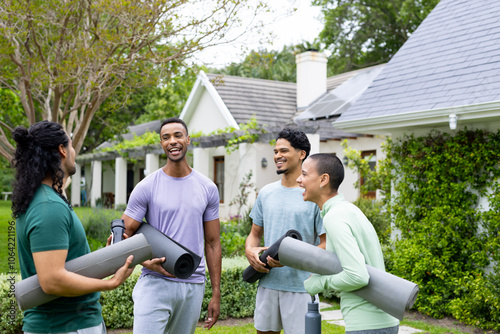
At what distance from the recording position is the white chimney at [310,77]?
62.1ft

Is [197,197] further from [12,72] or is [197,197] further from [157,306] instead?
[12,72]

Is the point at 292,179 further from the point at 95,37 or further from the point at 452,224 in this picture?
the point at 95,37

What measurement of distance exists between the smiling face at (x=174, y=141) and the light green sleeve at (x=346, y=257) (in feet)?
4.40

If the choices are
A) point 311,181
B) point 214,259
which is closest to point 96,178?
point 214,259

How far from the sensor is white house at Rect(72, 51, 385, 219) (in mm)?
16044

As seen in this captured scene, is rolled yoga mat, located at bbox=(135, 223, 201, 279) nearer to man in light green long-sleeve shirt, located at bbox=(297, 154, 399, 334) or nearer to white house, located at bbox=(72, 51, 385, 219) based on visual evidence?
man in light green long-sleeve shirt, located at bbox=(297, 154, 399, 334)

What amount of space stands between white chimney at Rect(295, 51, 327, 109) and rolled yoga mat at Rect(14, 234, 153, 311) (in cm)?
1687

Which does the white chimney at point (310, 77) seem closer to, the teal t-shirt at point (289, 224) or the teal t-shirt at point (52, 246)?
the teal t-shirt at point (289, 224)

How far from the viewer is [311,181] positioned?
3090 millimetres

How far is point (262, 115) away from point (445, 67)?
1027 centimetres

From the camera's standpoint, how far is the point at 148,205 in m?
3.66

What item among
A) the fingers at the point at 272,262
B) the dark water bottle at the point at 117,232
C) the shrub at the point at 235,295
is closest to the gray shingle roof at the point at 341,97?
the shrub at the point at 235,295

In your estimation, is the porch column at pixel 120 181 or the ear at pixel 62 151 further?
the porch column at pixel 120 181

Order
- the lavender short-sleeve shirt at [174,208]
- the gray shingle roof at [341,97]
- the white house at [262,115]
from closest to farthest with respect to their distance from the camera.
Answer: the lavender short-sleeve shirt at [174,208] → the white house at [262,115] → the gray shingle roof at [341,97]
